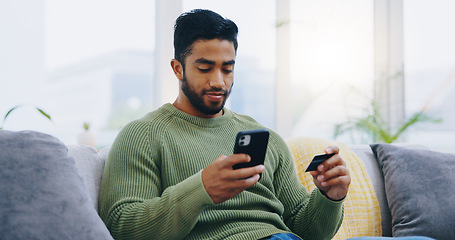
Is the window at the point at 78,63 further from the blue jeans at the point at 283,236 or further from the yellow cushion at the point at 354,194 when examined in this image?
the blue jeans at the point at 283,236

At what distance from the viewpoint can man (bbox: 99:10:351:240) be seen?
3.81 feet

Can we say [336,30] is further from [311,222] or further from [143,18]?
[311,222]

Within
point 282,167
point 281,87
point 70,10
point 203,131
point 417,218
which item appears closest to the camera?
point 203,131

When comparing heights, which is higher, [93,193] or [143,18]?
[143,18]

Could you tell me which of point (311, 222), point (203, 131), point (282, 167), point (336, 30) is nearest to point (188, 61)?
point (203, 131)

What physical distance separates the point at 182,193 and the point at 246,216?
0.99 feet

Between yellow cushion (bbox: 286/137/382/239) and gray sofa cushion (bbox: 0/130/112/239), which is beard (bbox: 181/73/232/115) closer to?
gray sofa cushion (bbox: 0/130/112/239)

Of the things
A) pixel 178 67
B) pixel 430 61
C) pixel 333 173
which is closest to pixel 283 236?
pixel 333 173

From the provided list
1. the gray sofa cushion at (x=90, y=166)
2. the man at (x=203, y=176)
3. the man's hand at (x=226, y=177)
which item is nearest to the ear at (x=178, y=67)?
the man at (x=203, y=176)

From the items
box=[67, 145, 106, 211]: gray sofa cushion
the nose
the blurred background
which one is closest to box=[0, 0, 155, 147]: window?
the blurred background

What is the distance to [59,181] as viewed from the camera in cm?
109

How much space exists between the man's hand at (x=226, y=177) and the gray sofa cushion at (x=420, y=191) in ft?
3.37

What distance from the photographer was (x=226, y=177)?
1089mm

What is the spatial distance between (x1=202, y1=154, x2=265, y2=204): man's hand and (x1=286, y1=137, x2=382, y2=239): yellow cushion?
871mm
